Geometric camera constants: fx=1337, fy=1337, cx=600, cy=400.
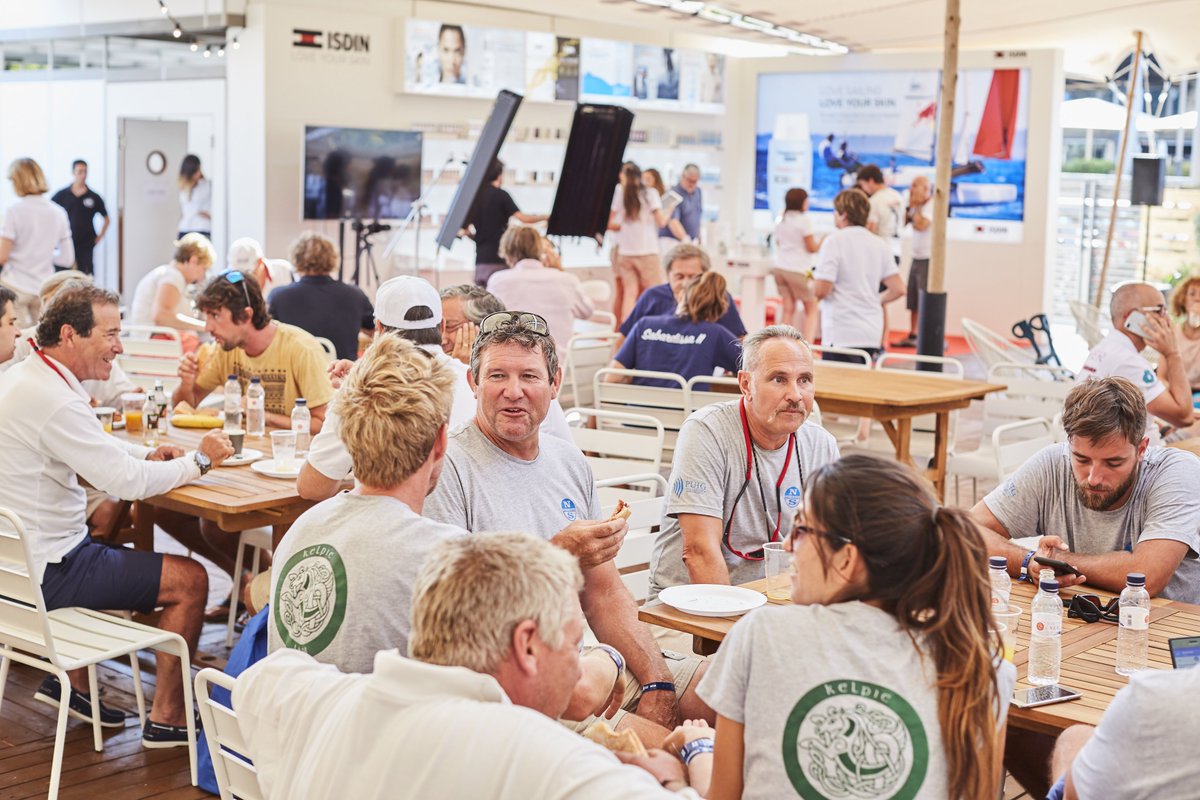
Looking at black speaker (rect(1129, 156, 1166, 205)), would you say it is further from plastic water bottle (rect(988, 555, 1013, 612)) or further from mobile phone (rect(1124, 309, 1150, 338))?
plastic water bottle (rect(988, 555, 1013, 612))

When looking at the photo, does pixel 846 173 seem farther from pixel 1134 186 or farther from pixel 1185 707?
pixel 1185 707

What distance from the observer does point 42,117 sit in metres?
14.2

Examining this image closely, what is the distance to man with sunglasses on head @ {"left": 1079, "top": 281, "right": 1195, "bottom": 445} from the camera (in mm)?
5633

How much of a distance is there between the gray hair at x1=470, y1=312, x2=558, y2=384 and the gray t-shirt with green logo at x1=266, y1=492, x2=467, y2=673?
0.93 metres

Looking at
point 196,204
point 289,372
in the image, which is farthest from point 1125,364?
point 196,204

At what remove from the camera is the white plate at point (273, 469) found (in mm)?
4352

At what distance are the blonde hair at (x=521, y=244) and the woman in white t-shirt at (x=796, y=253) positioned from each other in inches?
183

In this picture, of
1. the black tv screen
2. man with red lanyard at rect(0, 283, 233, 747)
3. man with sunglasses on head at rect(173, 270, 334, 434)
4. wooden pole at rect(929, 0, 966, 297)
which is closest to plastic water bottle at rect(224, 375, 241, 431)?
man with sunglasses on head at rect(173, 270, 334, 434)

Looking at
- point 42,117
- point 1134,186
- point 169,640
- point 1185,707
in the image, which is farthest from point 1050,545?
point 42,117

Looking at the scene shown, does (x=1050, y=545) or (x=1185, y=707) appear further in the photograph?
(x=1050, y=545)

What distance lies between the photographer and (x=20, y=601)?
144 inches

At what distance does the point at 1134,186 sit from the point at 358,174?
26.8 feet

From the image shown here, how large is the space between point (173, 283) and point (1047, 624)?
6.31 m

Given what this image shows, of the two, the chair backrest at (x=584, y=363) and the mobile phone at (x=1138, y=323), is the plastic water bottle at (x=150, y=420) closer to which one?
the chair backrest at (x=584, y=363)
